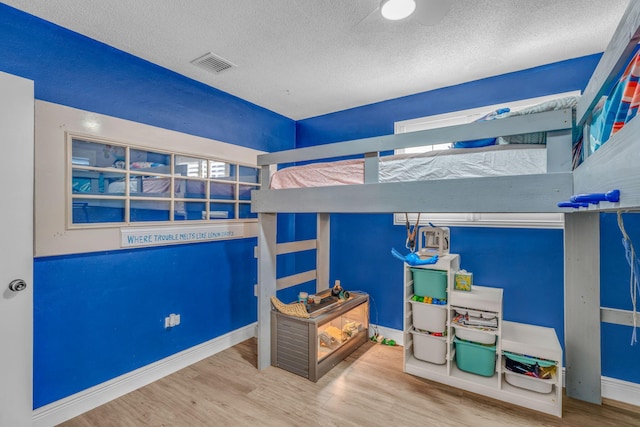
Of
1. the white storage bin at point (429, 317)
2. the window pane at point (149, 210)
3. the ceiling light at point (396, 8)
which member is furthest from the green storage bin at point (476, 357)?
the window pane at point (149, 210)

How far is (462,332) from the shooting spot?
89.3 inches

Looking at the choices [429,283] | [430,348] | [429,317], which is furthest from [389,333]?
[429,283]

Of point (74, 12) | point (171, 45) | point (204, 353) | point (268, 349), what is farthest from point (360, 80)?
Answer: point (204, 353)

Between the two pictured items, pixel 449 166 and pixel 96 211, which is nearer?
pixel 449 166

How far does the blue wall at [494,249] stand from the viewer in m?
2.17

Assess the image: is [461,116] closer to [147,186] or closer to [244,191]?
[244,191]

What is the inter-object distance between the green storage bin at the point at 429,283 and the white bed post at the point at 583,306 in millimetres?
791

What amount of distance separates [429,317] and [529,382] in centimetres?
73

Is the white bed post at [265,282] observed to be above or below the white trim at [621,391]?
above

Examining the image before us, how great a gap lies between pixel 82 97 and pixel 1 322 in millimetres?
1401

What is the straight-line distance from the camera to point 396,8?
1.69m

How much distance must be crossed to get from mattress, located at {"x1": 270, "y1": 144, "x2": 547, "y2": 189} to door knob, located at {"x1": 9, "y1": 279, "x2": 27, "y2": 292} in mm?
1770

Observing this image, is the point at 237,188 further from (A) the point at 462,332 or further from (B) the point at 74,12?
(A) the point at 462,332

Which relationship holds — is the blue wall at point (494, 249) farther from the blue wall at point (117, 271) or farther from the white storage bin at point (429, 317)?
the blue wall at point (117, 271)
